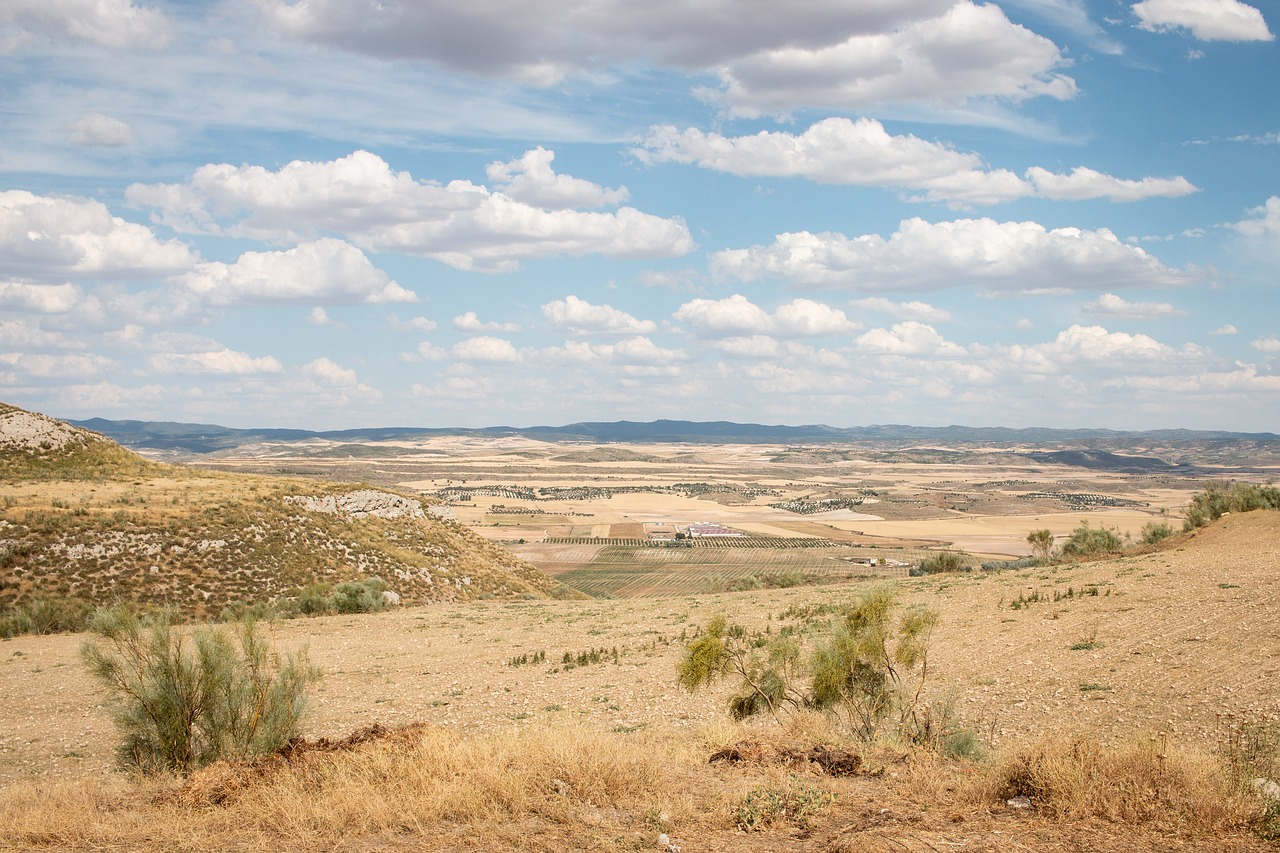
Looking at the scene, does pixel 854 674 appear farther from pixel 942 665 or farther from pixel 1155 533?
pixel 1155 533

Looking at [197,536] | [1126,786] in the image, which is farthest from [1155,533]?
[197,536]

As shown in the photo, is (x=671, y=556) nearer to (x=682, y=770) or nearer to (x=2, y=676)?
(x=2, y=676)

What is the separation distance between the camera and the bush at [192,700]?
11688 mm

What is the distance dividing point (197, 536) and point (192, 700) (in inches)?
1312

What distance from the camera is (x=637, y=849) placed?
25.6 feet

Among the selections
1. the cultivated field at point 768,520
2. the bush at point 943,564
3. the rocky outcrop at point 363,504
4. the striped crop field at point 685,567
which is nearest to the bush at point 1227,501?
the cultivated field at point 768,520

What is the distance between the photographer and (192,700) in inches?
465

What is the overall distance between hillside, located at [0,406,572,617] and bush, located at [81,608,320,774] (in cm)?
2636

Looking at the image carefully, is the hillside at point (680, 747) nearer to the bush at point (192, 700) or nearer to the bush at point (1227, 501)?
the bush at point (192, 700)

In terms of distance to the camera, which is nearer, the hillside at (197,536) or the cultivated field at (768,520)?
the hillside at (197,536)

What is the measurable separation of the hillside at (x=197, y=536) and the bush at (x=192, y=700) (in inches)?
1038

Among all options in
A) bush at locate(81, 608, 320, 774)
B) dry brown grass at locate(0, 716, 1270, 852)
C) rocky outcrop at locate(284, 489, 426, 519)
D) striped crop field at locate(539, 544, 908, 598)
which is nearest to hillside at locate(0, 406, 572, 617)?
rocky outcrop at locate(284, 489, 426, 519)

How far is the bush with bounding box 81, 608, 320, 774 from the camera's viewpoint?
1169cm

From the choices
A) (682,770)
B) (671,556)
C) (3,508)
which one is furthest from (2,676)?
(671,556)
